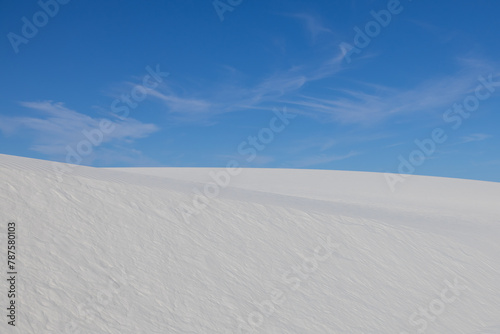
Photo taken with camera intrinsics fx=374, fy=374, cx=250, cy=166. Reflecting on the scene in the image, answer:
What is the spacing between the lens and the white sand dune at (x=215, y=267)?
203 inches

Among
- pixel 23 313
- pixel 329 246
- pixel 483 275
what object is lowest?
pixel 23 313

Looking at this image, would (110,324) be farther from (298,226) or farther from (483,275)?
(483,275)

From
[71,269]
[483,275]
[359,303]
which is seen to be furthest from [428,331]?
[71,269]

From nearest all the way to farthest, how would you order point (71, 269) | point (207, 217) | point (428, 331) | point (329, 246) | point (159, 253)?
point (71, 269)
point (159, 253)
point (428, 331)
point (207, 217)
point (329, 246)

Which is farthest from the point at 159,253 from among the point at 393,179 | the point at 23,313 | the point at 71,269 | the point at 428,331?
the point at 393,179

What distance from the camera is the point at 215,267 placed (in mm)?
6754

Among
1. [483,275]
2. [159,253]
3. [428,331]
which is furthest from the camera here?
[483,275]

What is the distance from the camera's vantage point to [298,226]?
9344mm

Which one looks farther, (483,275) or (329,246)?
(483,275)

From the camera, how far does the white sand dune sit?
16.9ft

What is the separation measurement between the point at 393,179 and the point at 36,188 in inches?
1162

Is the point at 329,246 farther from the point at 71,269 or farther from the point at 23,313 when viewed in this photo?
the point at 23,313

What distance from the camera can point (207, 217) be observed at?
8336 mm

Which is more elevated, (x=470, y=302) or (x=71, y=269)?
(x=470, y=302)
